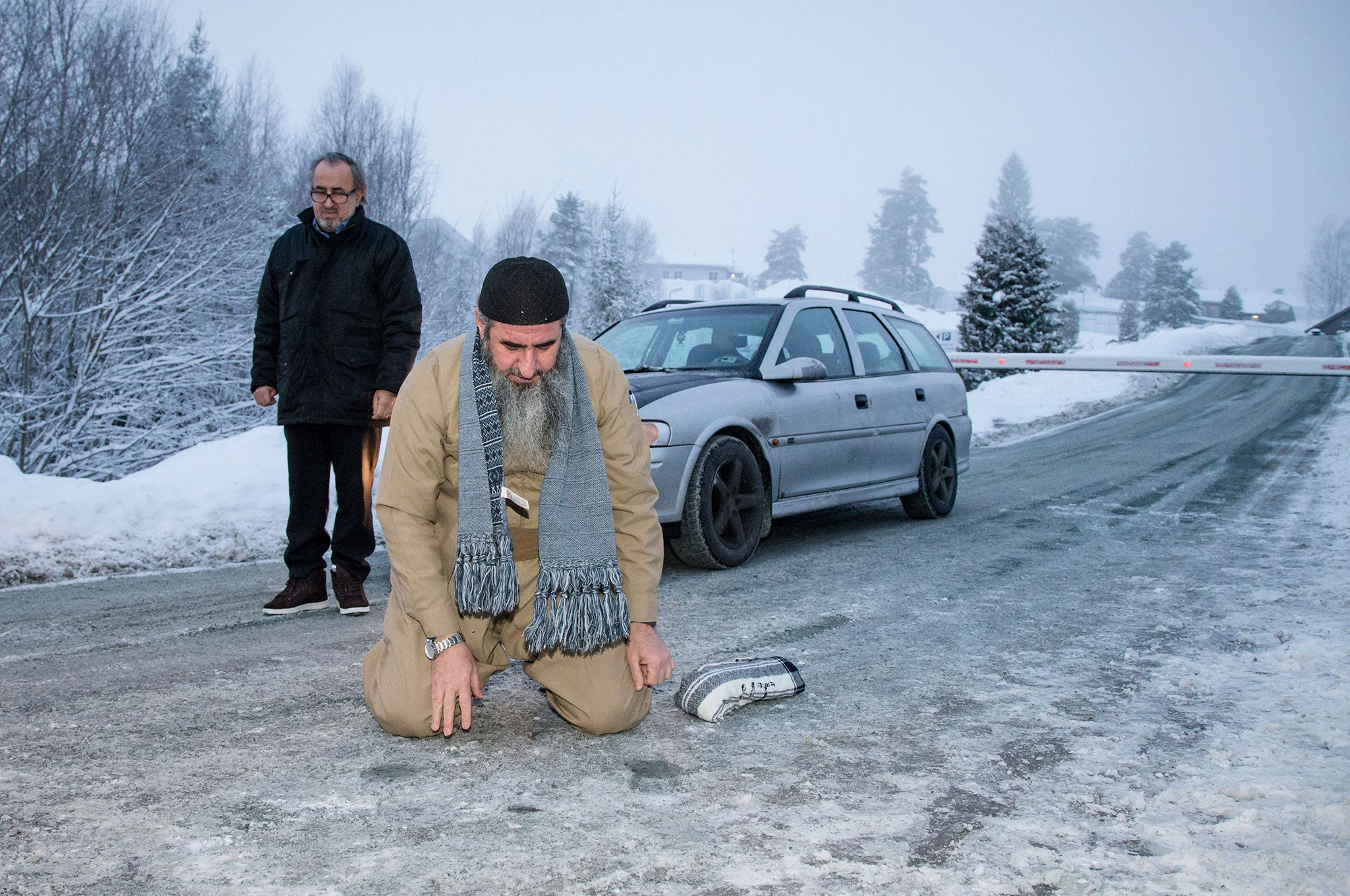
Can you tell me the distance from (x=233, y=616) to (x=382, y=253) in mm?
1801

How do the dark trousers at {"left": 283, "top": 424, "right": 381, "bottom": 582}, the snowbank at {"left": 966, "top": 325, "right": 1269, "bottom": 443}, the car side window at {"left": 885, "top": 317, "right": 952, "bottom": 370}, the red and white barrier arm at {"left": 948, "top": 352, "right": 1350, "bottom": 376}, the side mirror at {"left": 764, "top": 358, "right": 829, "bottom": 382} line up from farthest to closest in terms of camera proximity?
the snowbank at {"left": 966, "top": 325, "right": 1269, "bottom": 443}
the red and white barrier arm at {"left": 948, "top": 352, "right": 1350, "bottom": 376}
the car side window at {"left": 885, "top": 317, "right": 952, "bottom": 370}
the side mirror at {"left": 764, "top": 358, "right": 829, "bottom": 382}
the dark trousers at {"left": 283, "top": 424, "right": 381, "bottom": 582}

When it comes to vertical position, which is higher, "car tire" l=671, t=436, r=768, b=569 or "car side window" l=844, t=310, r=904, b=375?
"car side window" l=844, t=310, r=904, b=375

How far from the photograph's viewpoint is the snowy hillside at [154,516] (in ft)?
19.3

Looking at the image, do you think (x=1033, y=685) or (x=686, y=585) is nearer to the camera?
(x=1033, y=685)

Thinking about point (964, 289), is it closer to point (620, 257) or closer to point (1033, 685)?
point (620, 257)

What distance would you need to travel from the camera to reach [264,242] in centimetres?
1889

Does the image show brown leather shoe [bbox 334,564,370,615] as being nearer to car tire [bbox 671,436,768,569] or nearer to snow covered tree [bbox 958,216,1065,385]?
car tire [bbox 671,436,768,569]

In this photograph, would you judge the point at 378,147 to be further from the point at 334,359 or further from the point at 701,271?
the point at 701,271

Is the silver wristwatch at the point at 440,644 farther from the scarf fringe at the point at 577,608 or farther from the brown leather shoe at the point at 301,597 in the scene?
the brown leather shoe at the point at 301,597

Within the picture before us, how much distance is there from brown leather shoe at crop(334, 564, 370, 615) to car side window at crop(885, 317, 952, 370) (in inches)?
184

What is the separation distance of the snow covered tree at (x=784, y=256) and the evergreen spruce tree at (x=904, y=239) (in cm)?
1256

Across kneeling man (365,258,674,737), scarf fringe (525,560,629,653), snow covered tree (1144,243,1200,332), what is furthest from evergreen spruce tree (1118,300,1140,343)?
scarf fringe (525,560,629,653)

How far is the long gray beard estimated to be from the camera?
3.06 m

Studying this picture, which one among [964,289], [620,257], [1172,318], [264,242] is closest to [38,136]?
[264,242]
